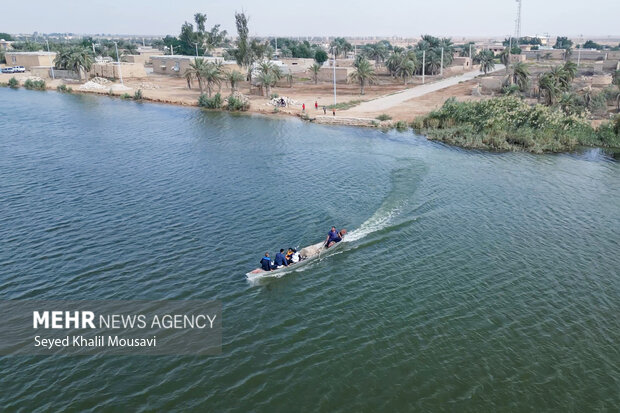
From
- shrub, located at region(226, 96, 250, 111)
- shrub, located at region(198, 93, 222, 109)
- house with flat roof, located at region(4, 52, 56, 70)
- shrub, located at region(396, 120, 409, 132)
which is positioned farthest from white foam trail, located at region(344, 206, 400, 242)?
house with flat roof, located at region(4, 52, 56, 70)

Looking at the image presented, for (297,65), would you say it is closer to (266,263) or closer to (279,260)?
(279,260)

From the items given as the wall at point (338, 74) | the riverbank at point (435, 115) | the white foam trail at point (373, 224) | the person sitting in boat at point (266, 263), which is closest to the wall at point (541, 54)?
the riverbank at point (435, 115)

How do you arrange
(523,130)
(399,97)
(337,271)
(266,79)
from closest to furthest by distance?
(337,271), (523,130), (266,79), (399,97)

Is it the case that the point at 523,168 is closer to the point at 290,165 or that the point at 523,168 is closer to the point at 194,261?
the point at 290,165

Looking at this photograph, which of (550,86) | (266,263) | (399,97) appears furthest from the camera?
(399,97)

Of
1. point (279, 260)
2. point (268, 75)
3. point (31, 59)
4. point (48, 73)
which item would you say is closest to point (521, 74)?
point (268, 75)

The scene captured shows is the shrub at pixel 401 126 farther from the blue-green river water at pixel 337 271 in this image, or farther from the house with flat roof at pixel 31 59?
the house with flat roof at pixel 31 59
